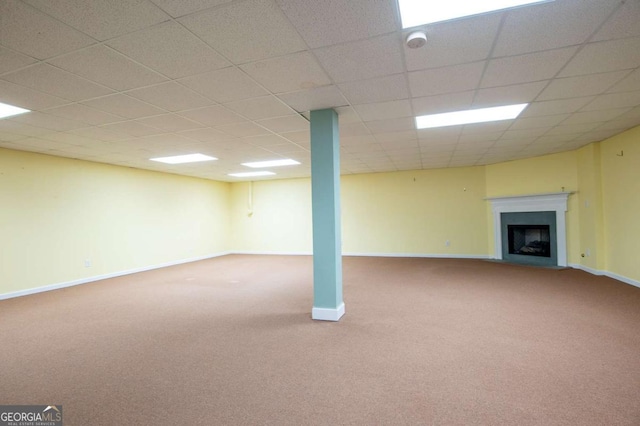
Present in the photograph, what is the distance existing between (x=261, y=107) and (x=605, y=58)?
3.17m

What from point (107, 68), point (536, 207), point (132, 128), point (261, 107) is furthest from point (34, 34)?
point (536, 207)

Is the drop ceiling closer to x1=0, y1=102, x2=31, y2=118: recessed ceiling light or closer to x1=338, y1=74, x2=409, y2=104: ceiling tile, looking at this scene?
x1=338, y1=74, x2=409, y2=104: ceiling tile

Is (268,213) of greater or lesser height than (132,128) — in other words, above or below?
below

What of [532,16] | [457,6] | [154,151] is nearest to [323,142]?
[457,6]

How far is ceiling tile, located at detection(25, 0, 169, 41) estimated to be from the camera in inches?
66.4

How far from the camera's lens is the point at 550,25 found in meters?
1.97

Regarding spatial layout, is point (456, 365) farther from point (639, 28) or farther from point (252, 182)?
point (252, 182)

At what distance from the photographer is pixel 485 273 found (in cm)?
585

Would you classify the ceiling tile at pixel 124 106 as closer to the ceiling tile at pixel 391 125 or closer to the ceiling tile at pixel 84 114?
the ceiling tile at pixel 84 114

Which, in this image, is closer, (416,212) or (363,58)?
(363,58)

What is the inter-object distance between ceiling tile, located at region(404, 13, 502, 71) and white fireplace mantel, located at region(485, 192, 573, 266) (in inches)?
218

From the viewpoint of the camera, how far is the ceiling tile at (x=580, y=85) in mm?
2760

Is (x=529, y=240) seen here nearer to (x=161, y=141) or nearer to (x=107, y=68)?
(x=161, y=141)

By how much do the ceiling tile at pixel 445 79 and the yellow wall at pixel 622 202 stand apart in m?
3.62
